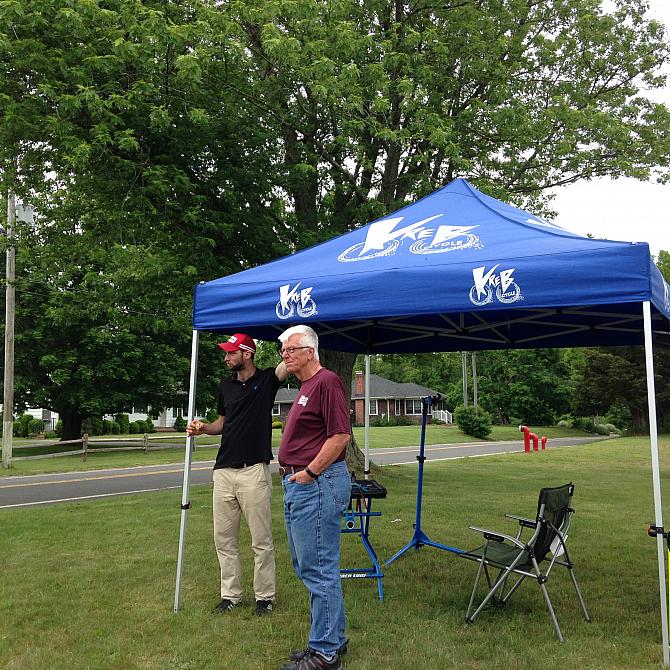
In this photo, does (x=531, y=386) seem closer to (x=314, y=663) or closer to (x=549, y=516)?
(x=549, y=516)

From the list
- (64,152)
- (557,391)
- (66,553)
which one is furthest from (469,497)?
(557,391)

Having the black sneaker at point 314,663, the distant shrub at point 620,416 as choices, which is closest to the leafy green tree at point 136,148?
the black sneaker at point 314,663

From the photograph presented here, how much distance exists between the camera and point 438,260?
4.90m

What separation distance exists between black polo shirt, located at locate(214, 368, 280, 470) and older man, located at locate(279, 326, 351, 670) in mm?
1121

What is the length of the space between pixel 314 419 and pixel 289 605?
2.01m

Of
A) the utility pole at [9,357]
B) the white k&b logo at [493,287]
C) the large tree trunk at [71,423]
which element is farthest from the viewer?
the large tree trunk at [71,423]

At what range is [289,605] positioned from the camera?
5.37 metres

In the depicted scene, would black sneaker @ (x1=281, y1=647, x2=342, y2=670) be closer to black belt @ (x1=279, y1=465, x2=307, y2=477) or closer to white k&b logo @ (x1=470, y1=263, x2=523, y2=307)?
black belt @ (x1=279, y1=465, x2=307, y2=477)

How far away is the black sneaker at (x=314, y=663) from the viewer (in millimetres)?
3965

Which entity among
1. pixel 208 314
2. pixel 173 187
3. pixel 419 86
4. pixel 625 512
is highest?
pixel 419 86

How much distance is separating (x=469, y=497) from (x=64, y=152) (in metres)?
8.67

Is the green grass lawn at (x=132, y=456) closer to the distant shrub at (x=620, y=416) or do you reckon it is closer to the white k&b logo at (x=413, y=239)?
the distant shrub at (x=620, y=416)

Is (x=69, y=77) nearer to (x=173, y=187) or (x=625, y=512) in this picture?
(x=173, y=187)

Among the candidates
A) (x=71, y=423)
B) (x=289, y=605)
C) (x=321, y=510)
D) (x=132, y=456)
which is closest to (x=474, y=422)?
(x=132, y=456)
